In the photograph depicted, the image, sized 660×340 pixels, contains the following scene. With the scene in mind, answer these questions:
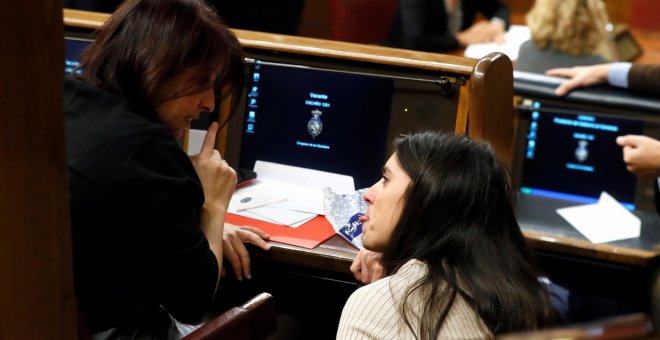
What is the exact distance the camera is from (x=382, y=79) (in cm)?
230

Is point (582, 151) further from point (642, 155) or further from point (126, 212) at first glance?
point (126, 212)

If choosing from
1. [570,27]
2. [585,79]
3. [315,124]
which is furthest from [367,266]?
[570,27]

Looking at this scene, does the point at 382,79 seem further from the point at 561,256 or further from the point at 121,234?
the point at 121,234

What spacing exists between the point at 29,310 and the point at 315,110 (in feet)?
4.63

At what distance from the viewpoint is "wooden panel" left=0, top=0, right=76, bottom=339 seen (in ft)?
3.04

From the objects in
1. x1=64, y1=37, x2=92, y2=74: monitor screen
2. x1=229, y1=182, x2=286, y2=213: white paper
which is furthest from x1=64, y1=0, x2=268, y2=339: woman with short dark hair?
x1=64, y1=37, x2=92, y2=74: monitor screen

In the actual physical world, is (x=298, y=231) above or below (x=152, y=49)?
below

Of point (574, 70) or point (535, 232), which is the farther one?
point (574, 70)

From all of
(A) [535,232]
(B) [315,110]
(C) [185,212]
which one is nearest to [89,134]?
(C) [185,212]

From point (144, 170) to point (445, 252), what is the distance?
21.6 inches

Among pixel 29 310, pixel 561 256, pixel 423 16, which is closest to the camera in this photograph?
pixel 29 310

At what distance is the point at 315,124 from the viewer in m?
2.39

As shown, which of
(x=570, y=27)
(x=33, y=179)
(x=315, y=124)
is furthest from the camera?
(x=570, y=27)

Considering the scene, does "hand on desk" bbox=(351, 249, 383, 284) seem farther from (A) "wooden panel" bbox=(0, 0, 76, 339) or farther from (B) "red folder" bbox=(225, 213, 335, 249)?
(A) "wooden panel" bbox=(0, 0, 76, 339)
